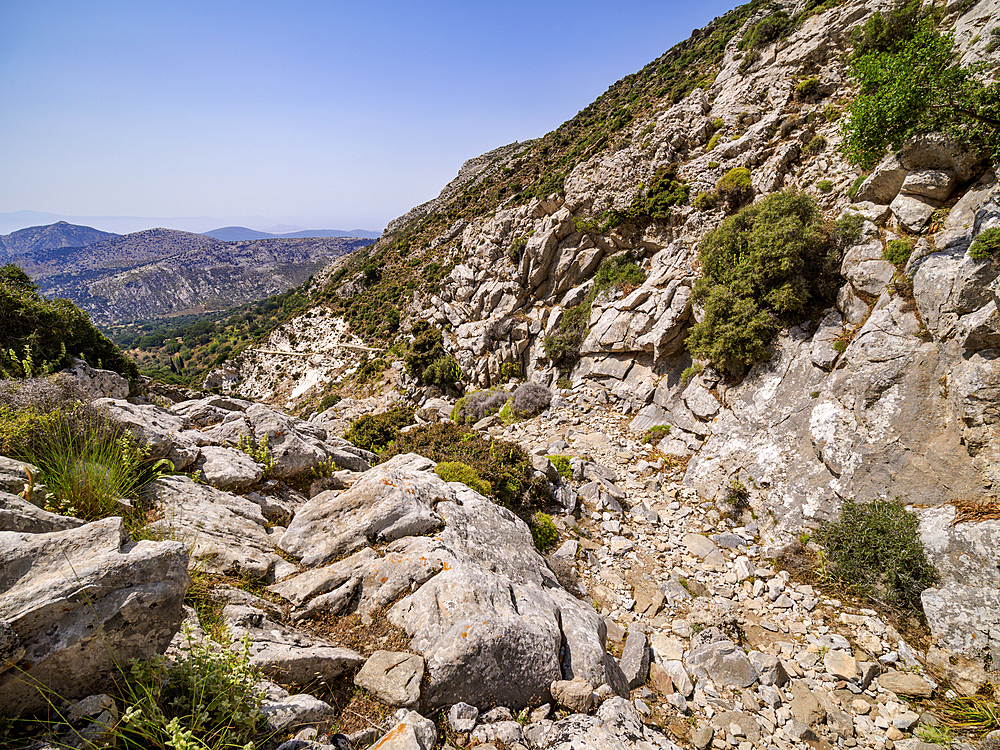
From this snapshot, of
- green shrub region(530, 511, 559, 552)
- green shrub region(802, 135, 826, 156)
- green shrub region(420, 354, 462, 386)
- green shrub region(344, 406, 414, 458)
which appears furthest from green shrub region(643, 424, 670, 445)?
green shrub region(420, 354, 462, 386)

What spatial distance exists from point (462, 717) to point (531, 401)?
14.7m

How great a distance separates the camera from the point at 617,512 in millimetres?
11117

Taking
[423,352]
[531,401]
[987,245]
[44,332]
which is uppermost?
[987,245]

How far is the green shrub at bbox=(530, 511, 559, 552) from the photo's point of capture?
9.66m

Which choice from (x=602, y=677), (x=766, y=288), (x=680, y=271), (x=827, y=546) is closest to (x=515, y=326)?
(x=680, y=271)

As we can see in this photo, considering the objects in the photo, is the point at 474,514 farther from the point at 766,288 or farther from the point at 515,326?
the point at 515,326

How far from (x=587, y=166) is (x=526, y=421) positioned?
18632 mm

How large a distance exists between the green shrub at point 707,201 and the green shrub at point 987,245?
1110 centimetres

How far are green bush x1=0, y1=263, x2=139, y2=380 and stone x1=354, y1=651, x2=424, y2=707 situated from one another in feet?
31.6

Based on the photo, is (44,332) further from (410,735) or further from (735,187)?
(735,187)

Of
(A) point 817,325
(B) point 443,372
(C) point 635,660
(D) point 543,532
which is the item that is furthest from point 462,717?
(B) point 443,372

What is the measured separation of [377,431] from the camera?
713 inches

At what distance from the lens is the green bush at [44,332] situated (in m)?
9.67

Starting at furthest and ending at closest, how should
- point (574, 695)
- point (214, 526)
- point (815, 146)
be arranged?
point (815, 146)
point (214, 526)
point (574, 695)
